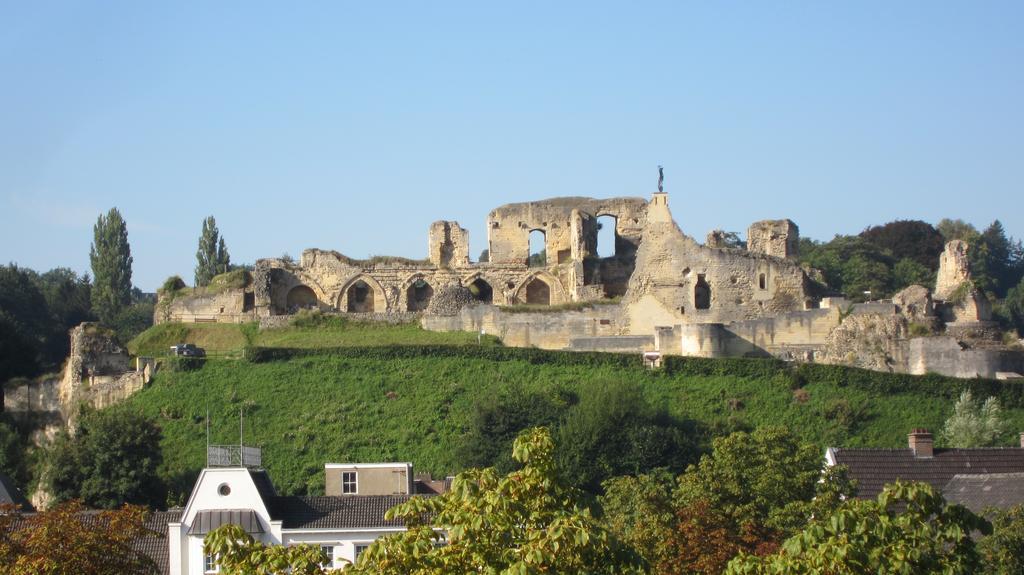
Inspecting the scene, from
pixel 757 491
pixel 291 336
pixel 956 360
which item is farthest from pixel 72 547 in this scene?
pixel 956 360

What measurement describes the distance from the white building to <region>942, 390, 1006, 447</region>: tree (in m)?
17.9

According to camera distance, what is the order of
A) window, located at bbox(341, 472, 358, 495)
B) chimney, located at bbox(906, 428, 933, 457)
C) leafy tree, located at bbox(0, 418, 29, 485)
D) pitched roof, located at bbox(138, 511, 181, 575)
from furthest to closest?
leafy tree, located at bbox(0, 418, 29, 485)
window, located at bbox(341, 472, 358, 495)
chimney, located at bbox(906, 428, 933, 457)
pitched roof, located at bbox(138, 511, 181, 575)

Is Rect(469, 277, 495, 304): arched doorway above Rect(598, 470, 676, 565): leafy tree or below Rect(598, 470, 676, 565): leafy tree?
above

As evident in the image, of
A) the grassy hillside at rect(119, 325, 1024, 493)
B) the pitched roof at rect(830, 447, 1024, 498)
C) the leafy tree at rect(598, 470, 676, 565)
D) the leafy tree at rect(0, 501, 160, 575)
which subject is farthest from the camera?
the grassy hillside at rect(119, 325, 1024, 493)

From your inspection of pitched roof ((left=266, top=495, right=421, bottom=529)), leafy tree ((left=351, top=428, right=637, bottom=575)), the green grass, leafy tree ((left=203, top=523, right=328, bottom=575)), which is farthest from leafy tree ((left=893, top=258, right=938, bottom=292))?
leafy tree ((left=203, top=523, right=328, bottom=575))

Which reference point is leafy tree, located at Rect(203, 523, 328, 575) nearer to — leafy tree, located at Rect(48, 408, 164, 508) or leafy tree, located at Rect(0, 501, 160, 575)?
leafy tree, located at Rect(0, 501, 160, 575)

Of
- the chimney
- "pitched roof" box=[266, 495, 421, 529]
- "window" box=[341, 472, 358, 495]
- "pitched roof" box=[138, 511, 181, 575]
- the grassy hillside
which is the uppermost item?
the grassy hillside

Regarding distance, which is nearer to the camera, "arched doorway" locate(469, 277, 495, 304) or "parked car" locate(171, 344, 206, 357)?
"parked car" locate(171, 344, 206, 357)

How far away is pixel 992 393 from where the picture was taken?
48938 mm

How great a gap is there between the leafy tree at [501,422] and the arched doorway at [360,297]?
14.9 m

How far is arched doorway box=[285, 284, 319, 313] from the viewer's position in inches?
2422

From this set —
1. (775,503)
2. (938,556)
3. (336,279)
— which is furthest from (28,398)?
(938,556)

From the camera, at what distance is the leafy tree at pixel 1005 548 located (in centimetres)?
2544

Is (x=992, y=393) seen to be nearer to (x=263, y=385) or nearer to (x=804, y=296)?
(x=804, y=296)
